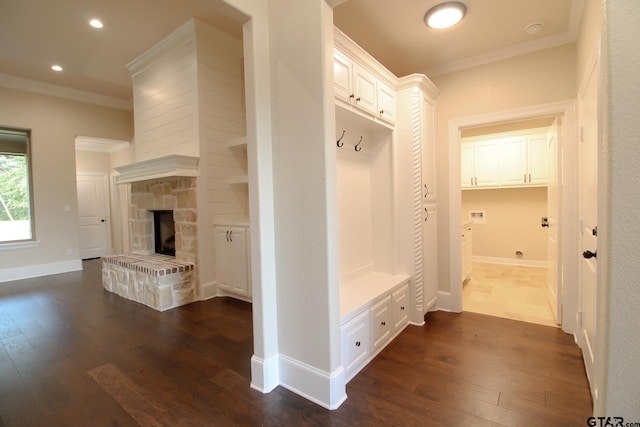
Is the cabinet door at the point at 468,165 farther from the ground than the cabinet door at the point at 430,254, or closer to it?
farther from the ground

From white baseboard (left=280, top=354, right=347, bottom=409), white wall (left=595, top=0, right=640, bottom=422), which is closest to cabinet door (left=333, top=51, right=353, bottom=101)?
white wall (left=595, top=0, right=640, bottom=422)

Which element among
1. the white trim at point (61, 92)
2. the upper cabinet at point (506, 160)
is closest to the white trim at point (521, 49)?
the upper cabinet at point (506, 160)

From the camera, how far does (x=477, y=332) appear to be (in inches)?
106

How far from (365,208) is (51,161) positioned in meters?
5.73

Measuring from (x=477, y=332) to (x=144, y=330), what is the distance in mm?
3144

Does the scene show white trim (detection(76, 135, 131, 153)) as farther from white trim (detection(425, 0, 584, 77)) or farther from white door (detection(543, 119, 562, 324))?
white door (detection(543, 119, 562, 324))

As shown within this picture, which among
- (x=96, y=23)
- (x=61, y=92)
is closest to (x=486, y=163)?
(x=96, y=23)

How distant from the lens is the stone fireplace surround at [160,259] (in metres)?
3.39

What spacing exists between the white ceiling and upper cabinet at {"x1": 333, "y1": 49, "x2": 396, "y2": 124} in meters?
0.54

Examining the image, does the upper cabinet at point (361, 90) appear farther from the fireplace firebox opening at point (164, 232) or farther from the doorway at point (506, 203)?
the fireplace firebox opening at point (164, 232)

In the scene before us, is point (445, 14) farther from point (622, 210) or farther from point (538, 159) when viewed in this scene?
point (538, 159)

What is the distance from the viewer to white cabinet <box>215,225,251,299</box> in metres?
3.50

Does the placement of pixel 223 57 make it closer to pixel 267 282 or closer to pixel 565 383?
pixel 267 282

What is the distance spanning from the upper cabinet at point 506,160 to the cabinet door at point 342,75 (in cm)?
327
